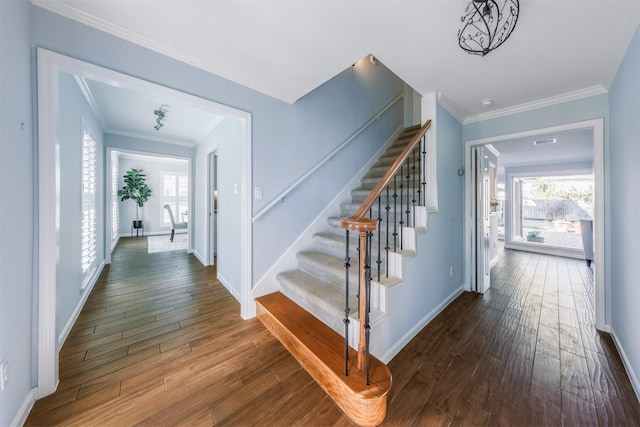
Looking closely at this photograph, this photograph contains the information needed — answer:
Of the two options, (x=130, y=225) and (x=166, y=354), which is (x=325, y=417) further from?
(x=130, y=225)

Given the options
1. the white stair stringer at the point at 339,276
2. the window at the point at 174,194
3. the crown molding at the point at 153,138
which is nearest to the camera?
the white stair stringer at the point at 339,276

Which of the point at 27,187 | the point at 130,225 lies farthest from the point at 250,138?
the point at 130,225

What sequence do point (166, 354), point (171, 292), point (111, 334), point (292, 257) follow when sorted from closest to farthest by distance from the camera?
point (166, 354) → point (111, 334) → point (292, 257) → point (171, 292)

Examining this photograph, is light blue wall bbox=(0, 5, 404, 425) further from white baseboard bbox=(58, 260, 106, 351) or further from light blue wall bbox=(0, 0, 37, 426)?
white baseboard bbox=(58, 260, 106, 351)

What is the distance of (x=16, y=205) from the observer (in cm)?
119

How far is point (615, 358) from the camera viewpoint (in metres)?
1.81

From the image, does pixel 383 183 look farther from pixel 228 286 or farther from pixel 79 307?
pixel 79 307

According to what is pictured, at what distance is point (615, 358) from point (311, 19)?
3.47m

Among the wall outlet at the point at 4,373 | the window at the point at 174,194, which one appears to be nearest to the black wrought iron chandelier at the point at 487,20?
the wall outlet at the point at 4,373

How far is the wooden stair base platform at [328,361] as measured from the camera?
1.26 m

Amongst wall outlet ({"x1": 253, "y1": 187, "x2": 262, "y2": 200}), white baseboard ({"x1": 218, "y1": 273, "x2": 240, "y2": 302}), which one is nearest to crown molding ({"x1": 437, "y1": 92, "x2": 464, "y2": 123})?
wall outlet ({"x1": 253, "y1": 187, "x2": 262, "y2": 200})

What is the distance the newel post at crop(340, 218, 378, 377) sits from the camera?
4.33 feet

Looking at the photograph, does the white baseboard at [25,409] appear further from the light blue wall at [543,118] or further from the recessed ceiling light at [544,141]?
the recessed ceiling light at [544,141]

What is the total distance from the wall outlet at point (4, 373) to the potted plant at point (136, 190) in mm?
7367
